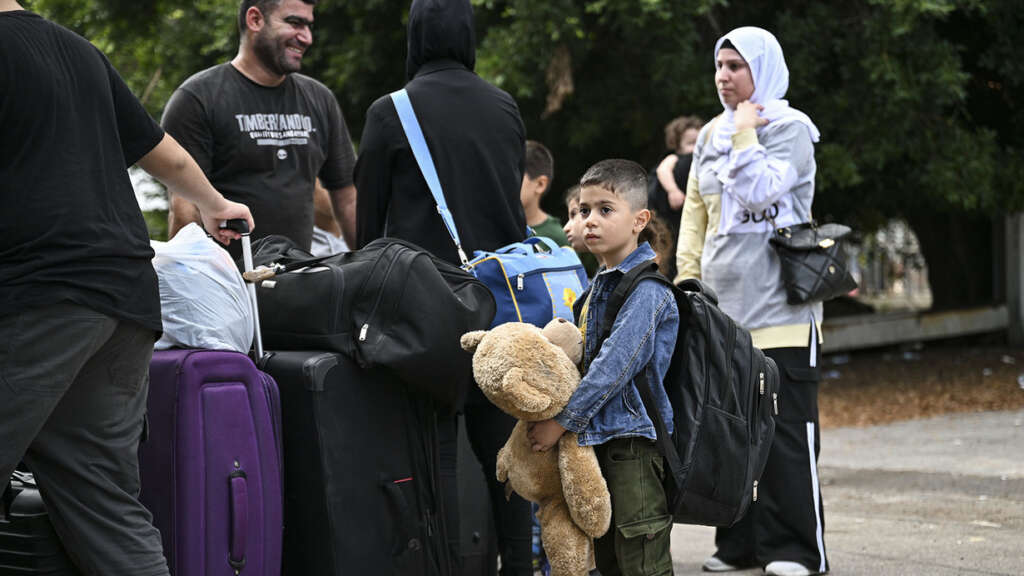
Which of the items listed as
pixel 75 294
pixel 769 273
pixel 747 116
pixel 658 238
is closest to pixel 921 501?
pixel 769 273

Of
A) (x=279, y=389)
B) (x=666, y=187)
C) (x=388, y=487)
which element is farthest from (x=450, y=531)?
(x=666, y=187)

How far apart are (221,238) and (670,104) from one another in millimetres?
8308

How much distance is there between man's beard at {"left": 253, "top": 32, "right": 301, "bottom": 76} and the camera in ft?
15.4

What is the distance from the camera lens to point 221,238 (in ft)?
12.4

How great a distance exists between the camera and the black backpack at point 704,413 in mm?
3650

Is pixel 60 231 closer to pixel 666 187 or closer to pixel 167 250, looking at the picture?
pixel 167 250

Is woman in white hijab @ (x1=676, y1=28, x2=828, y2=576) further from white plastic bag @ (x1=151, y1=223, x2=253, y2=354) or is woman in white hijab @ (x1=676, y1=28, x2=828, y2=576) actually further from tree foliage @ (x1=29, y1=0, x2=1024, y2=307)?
tree foliage @ (x1=29, y1=0, x2=1024, y2=307)

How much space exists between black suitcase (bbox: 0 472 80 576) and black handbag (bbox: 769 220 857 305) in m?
2.84

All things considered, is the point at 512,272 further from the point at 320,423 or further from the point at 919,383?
the point at 919,383

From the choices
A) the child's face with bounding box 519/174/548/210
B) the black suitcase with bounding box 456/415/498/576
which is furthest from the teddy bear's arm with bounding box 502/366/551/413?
the child's face with bounding box 519/174/548/210

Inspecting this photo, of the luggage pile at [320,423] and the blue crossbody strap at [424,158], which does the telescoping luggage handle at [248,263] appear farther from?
the blue crossbody strap at [424,158]

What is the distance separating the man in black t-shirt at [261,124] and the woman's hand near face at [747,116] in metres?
1.62

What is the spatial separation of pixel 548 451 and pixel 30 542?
141cm

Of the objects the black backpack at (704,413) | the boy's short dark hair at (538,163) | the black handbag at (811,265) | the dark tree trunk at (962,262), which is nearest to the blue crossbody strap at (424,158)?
the black backpack at (704,413)
